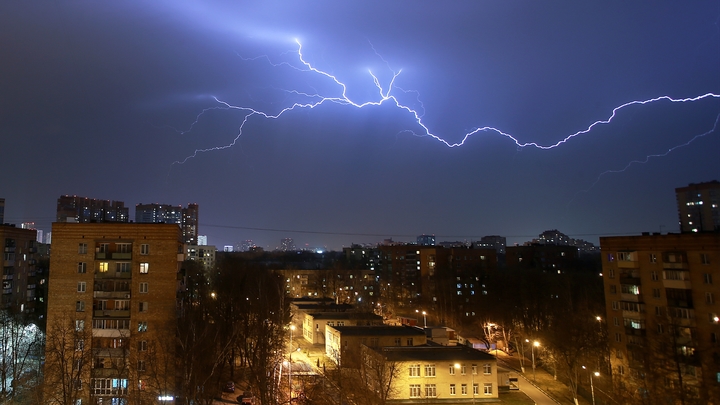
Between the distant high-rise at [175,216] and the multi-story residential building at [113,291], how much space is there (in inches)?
2810

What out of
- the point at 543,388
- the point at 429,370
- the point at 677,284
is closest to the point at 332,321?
the point at 429,370

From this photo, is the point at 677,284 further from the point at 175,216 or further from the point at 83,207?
the point at 175,216

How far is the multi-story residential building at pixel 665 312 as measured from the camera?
1909 centimetres

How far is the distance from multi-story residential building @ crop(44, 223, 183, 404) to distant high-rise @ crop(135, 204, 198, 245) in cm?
7139

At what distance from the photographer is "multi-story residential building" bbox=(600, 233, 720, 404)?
1909cm

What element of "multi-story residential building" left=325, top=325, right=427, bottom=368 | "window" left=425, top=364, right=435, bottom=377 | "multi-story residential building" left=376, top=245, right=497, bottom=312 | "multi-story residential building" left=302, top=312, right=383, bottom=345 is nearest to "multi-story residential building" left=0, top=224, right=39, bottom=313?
"multi-story residential building" left=302, top=312, right=383, bottom=345

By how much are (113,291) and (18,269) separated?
71.7ft

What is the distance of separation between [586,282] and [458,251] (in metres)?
22.8

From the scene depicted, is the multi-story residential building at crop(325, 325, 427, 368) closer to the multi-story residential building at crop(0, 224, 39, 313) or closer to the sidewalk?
the sidewalk

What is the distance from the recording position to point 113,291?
797 inches

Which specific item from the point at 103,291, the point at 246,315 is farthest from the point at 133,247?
the point at 246,315

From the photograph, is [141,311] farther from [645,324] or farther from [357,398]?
[645,324]

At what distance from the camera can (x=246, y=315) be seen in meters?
25.5

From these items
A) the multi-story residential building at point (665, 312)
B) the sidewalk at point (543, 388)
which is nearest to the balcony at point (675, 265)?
the multi-story residential building at point (665, 312)
